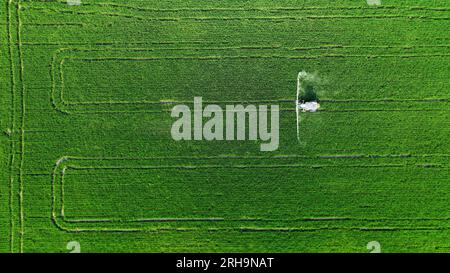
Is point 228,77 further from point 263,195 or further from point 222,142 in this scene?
point 263,195

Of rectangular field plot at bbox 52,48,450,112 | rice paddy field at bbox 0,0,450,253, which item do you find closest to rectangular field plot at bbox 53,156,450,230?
rice paddy field at bbox 0,0,450,253

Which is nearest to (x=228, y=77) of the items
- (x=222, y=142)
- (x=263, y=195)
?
(x=222, y=142)

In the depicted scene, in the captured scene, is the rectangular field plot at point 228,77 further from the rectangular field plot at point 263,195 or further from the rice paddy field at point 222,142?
the rectangular field plot at point 263,195

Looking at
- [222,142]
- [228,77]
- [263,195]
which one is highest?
[228,77]

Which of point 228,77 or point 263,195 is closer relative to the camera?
point 263,195

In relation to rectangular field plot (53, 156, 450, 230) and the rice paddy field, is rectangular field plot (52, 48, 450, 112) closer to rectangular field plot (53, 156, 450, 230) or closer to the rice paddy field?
the rice paddy field

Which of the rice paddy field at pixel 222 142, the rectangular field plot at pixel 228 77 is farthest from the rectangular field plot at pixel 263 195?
the rectangular field plot at pixel 228 77
